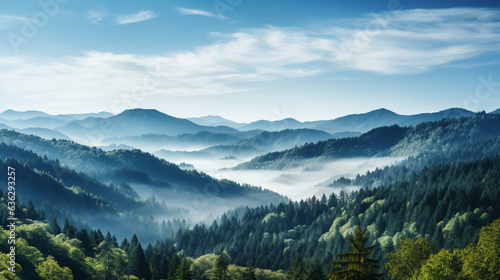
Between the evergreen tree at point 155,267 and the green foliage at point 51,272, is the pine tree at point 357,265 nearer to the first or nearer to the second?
the green foliage at point 51,272

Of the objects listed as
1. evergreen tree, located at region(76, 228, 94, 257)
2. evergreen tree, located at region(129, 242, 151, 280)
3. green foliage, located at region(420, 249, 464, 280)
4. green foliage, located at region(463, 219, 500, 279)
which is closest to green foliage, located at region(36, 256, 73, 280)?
evergreen tree, located at region(129, 242, 151, 280)

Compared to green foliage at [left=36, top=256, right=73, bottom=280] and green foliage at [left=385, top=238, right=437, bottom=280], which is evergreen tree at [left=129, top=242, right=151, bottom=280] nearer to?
green foliage at [left=36, top=256, right=73, bottom=280]

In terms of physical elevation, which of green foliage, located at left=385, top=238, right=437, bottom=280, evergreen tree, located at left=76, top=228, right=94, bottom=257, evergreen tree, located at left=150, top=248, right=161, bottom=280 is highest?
green foliage, located at left=385, top=238, right=437, bottom=280

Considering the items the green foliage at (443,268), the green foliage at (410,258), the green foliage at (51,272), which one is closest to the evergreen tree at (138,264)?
the green foliage at (51,272)

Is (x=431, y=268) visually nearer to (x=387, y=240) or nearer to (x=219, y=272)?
(x=219, y=272)

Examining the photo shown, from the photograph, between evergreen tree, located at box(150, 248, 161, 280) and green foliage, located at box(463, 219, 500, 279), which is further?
evergreen tree, located at box(150, 248, 161, 280)

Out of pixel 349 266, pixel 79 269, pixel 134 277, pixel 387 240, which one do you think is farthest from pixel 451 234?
pixel 349 266

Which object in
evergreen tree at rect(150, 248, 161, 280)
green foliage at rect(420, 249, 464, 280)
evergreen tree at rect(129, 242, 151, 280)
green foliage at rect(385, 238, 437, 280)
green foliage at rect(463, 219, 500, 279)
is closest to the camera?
Answer: green foliage at rect(463, 219, 500, 279)

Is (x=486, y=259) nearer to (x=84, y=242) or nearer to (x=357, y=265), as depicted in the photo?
(x=357, y=265)

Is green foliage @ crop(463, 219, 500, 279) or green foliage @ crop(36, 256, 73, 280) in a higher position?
green foliage @ crop(463, 219, 500, 279)

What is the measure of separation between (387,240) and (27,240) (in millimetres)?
153675

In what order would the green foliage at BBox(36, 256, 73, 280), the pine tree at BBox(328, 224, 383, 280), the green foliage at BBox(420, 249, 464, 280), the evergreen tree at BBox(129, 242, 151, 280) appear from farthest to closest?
1. the evergreen tree at BBox(129, 242, 151, 280)
2. the green foliage at BBox(36, 256, 73, 280)
3. the green foliage at BBox(420, 249, 464, 280)
4. the pine tree at BBox(328, 224, 383, 280)

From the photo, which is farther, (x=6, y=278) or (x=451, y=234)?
(x=451, y=234)

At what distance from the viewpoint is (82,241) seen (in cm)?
13438
